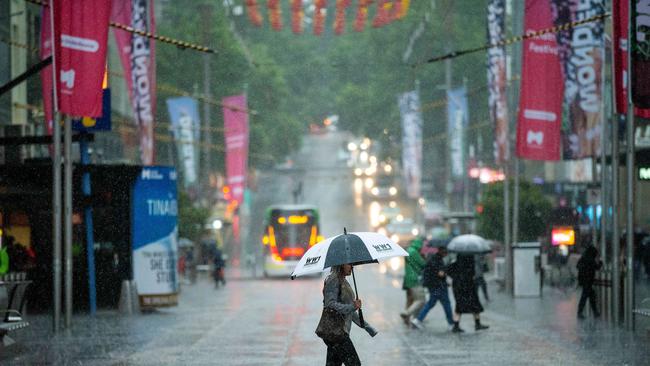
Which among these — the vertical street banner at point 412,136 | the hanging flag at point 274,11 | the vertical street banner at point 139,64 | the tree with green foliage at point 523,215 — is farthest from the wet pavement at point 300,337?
the vertical street banner at point 412,136

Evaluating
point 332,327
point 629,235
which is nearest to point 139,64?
point 629,235

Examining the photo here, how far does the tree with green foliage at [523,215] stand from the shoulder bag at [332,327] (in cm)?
3282

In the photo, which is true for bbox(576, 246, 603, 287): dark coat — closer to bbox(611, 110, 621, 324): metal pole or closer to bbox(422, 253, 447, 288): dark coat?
bbox(611, 110, 621, 324): metal pole

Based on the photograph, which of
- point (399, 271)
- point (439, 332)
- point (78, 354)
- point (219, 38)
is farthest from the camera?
point (219, 38)

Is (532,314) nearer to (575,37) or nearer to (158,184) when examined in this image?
(575,37)

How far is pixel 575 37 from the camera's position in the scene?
89.8 feet

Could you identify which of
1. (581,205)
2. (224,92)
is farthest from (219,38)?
(581,205)

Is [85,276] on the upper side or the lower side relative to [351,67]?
lower

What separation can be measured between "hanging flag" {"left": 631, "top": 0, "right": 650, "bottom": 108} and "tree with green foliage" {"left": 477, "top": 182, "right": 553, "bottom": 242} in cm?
2659

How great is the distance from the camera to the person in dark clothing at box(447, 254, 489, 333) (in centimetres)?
2327

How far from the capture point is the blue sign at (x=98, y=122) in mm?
27859

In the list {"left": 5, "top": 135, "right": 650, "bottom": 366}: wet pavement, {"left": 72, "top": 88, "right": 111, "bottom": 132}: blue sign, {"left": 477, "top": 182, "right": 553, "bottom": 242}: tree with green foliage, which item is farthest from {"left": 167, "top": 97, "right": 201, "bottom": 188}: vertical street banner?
{"left": 72, "top": 88, "right": 111, "bottom": 132}: blue sign

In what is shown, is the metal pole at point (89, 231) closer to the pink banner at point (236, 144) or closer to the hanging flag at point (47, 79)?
the hanging flag at point (47, 79)

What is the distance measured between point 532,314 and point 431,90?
204 feet
